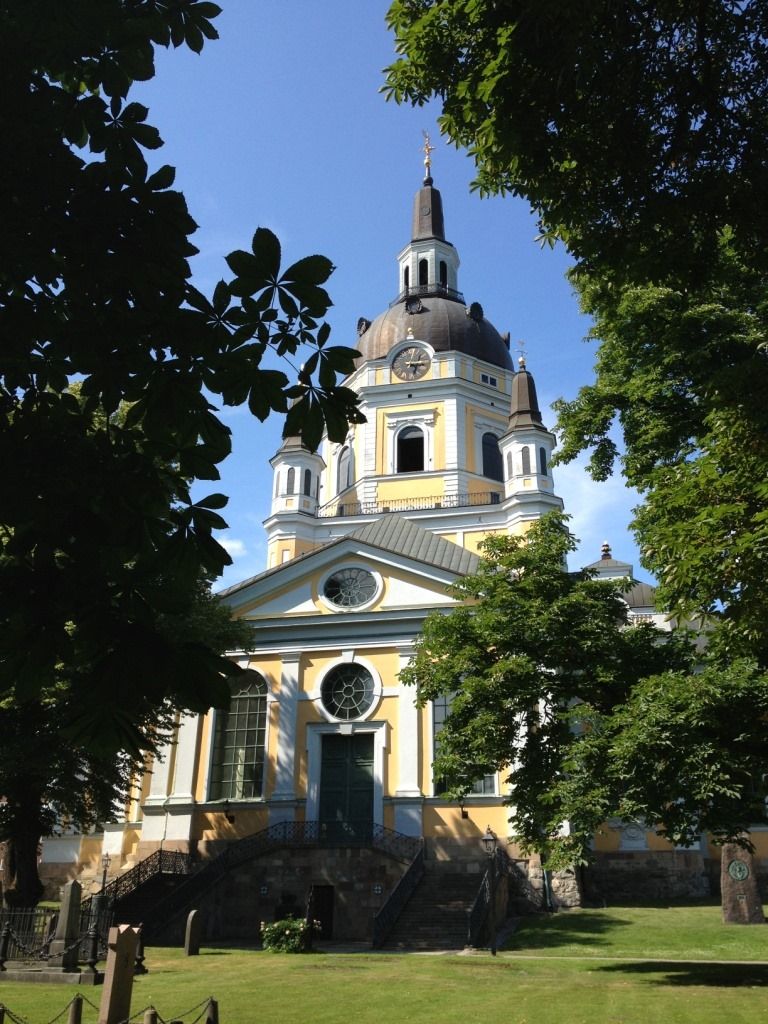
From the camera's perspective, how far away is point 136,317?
3.90 m

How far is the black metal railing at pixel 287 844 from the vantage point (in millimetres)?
22047

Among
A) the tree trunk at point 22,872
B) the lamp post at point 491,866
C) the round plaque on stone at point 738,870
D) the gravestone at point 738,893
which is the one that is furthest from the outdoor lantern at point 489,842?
the tree trunk at point 22,872

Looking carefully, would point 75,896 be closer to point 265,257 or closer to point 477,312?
point 265,257

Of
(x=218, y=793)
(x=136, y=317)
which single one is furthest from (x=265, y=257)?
(x=218, y=793)

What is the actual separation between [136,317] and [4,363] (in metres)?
0.65

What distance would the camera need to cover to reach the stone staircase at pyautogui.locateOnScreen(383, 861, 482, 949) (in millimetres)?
19312

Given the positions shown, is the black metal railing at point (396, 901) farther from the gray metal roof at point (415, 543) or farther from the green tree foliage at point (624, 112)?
the green tree foliage at point (624, 112)

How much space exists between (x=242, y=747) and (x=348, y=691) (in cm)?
365

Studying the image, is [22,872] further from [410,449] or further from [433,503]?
[410,449]

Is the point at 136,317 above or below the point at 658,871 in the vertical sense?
above

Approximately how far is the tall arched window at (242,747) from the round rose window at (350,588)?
11.3 feet

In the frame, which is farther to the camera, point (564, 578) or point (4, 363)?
point (564, 578)

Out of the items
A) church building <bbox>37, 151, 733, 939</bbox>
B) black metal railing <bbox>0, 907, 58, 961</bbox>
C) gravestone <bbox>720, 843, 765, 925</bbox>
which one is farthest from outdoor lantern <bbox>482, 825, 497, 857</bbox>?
black metal railing <bbox>0, 907, 58, 961</bbox>

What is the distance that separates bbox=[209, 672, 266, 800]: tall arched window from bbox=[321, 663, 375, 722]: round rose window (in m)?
2.07
